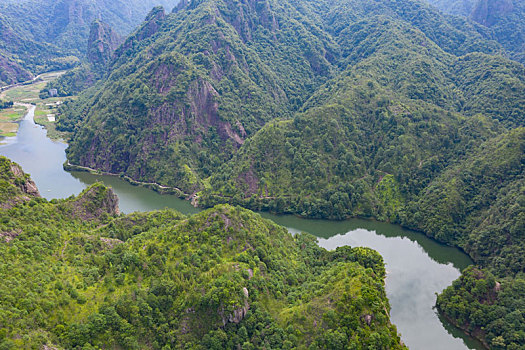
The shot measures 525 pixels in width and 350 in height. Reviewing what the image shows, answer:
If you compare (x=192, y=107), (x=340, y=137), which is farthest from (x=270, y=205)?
(x=192, y=107)

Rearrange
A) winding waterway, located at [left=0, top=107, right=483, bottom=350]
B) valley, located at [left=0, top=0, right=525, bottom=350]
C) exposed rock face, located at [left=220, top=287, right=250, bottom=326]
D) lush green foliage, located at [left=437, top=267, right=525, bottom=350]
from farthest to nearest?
winding waterway, located at [left=0, top=107, right=483, bottom=350], lush green foliage, located at [left=437, top=267, right=525, bottom=350], exposed rock face, located at [left=220, top=287, right=250, bottom=326], valley, located at [left=0, top=0, right=525, bottom=350]

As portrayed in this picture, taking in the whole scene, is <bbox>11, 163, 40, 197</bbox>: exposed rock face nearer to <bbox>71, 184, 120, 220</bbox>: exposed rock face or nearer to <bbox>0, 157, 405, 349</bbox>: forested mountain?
<bbox>0, 157, 405, 349</bbox>: forested mountain

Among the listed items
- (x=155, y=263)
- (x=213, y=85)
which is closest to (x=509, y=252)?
(x=155, y=263)

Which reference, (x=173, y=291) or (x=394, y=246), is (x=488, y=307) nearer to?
(x=394, y=246)

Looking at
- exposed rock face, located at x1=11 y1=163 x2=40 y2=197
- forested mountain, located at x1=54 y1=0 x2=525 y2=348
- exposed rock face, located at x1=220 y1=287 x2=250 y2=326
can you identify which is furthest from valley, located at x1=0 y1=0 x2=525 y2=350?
forested mountain, located at x1=54 y1=0 x2=525 y2=348

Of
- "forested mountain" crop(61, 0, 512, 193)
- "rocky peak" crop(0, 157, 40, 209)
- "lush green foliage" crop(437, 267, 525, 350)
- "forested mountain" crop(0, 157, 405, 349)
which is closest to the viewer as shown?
"forested mountain" crop(0, 157, 405, 349)

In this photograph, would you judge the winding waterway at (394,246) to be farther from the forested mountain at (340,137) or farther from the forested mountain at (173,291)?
the forested mountain at (173,291)
